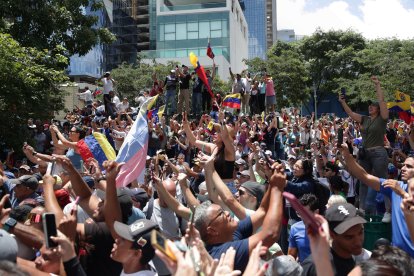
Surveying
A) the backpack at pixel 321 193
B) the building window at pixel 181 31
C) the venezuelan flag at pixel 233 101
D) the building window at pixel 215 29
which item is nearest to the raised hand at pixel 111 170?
the backpack at pixel 321 193

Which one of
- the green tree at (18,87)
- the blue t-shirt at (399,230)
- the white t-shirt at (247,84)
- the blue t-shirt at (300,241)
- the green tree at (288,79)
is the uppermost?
the green tree at (288,79)

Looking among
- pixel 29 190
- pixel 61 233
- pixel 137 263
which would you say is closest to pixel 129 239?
pixel 137 263

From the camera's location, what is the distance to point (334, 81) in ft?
151

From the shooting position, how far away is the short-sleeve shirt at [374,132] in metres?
7.48

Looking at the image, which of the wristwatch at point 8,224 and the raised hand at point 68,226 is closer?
the raised hand at point 68,226

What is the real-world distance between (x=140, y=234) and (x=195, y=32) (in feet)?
203

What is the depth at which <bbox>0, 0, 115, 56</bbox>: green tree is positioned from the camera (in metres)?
16.4

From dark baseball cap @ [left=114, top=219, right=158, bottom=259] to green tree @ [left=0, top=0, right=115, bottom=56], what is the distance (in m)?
13.6

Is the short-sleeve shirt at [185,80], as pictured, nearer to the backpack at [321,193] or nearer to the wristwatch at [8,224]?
the backpack at [321,193]

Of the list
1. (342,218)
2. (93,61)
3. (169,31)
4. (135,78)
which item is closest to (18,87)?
(342,218)

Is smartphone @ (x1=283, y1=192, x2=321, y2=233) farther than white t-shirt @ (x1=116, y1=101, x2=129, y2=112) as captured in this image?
No

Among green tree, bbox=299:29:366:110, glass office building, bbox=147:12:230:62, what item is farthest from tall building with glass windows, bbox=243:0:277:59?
green tree, bbox=299:29:366:110

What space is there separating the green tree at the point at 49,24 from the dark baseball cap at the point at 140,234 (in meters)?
13.6

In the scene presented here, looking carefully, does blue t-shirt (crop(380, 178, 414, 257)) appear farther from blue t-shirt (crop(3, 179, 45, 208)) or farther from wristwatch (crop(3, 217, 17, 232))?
blue t-shirt (crop(3, 179, 45, 208))
